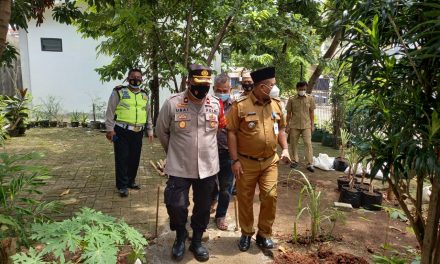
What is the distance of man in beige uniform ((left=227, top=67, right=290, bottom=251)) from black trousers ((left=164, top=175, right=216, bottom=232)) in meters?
0.35

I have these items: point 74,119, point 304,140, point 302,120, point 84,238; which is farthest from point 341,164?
point 74,119

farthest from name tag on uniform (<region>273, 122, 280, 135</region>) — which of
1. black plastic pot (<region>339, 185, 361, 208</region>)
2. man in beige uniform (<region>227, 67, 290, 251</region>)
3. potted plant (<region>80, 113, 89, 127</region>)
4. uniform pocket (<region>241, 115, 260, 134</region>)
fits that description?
potted plant (<region>80, 113, 89, 127</region>)

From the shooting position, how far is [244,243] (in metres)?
3.66

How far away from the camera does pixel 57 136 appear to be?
1077 centimetres

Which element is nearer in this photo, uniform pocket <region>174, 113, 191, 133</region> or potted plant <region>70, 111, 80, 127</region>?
uniform pocket <region>174, 113, 191, 133</region>

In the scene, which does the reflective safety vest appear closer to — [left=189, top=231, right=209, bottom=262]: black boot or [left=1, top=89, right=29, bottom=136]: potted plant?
[left=189, top=231, right=209, bottom=262]: black boot

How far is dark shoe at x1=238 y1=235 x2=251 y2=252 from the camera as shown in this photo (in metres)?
3.64

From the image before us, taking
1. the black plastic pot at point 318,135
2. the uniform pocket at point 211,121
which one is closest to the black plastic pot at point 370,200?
the uniform pocket at point 211,121

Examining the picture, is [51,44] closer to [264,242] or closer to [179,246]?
[179,246]

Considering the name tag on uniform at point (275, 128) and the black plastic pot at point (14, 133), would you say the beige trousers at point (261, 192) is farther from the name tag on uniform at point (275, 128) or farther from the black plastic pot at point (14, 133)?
the black plastic pot at point (14, 133)

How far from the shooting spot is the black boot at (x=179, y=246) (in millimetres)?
3393

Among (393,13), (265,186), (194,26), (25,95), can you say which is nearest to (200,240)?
(265,186)

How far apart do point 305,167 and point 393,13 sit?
5.47 metres

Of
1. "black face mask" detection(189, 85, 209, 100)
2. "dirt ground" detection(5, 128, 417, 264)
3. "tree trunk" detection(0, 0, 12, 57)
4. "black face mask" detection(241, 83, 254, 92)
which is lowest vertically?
"dirt ground" detection(5, 128, 417, 264)
